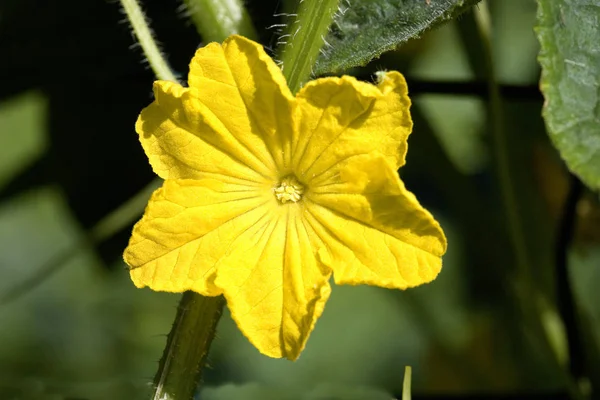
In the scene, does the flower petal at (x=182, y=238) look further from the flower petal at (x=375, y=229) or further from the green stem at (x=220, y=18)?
the green stem at (x=220, y=18)

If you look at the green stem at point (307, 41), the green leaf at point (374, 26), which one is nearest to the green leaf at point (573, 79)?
the green leaf at point (374, 26)

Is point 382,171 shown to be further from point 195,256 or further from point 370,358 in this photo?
point 370,358

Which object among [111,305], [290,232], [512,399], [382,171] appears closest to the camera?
[382,171]

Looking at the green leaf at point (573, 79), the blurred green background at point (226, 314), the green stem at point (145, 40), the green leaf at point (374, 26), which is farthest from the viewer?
the blurred green background at point (226, 314)

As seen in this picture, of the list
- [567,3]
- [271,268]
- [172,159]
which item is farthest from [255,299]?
[567,3]

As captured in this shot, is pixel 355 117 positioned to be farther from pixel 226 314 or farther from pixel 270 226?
pixel 226 314
